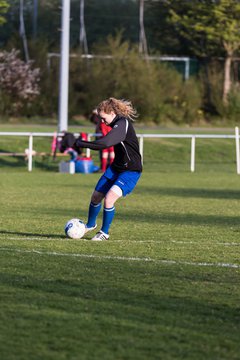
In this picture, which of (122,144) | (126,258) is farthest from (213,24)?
(126,258)

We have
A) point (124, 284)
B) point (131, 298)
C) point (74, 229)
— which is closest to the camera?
point (131, 298)

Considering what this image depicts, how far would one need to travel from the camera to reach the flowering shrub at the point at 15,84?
4712 centimetres

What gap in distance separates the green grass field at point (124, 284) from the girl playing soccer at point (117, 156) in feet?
1.70

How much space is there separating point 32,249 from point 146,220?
466 cm

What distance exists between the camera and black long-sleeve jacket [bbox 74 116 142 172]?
486 inches

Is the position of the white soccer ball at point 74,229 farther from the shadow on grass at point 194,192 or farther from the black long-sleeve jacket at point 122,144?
the shadow on grass at point 194,192

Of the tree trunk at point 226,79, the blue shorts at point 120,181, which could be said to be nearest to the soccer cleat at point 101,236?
the blue shorts at point 120,181

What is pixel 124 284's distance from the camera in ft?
30.3

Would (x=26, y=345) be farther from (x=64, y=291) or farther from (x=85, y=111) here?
(x=85, y=111)

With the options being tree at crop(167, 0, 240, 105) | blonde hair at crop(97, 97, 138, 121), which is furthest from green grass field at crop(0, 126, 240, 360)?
tree at crop(167, 0, 240, 105)

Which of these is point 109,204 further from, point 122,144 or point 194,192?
point 194,192

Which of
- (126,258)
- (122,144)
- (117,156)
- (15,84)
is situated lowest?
(15,84)

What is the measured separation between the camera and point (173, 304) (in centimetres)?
835

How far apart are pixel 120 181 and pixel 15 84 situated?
35186 millimetres
